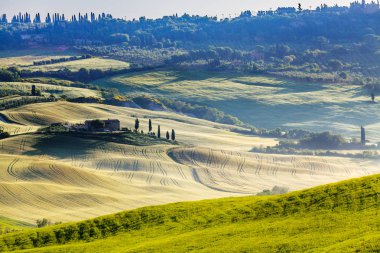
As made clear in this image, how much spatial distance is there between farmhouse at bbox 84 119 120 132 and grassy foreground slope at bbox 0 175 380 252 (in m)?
109

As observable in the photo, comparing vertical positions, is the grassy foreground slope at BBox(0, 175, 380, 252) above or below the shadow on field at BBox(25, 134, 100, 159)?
above

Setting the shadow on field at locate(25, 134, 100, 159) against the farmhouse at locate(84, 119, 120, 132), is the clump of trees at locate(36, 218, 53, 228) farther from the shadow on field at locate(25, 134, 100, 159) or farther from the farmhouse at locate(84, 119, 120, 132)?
the farmhouse at locate(84, 119, 120, 132)

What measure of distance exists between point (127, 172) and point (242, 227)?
298 ft

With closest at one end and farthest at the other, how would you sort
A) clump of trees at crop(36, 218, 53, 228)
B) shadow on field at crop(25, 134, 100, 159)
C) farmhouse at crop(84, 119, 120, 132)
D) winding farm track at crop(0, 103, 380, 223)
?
clump of trees at crop(36, 218, 53, 228), winding farm track at crop(0, 103, 380, 223), shadow on field at crop(25, 134, 100, 159), farmhouse at crop(84, 119, 120, 132)

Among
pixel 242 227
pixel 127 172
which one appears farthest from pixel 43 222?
pixel 242 227

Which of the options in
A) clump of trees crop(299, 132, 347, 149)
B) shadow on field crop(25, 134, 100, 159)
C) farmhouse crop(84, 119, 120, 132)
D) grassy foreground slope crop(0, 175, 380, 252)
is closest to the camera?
grassy foreground slope crop(0, 175, 380, 252)

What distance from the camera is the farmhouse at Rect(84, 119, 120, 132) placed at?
16125 cm

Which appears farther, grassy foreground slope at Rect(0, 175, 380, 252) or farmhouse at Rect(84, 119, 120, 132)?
farmhouse at Rect(84, 119, 120, 132)

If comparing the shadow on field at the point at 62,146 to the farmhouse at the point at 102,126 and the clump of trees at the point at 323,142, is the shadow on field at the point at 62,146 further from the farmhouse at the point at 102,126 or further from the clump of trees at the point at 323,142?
the clump of trees at the point at 323,142

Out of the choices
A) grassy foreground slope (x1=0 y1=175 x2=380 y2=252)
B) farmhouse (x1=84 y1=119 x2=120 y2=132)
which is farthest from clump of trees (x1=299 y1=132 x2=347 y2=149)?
grassy foreground slope (x1=0 y1=175 x2=380 y2=252)

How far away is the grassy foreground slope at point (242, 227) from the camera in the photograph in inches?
1549

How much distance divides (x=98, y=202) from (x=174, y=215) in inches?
2400

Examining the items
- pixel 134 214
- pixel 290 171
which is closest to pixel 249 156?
pixel 290 171

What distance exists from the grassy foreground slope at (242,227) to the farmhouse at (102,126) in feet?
358
